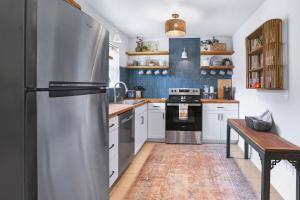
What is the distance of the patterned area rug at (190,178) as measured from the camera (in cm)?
274

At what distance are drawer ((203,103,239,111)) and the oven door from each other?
0.70 ft

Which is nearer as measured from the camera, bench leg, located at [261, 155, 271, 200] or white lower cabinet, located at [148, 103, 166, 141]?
bench leg, located at [261, 155, 271, 200]

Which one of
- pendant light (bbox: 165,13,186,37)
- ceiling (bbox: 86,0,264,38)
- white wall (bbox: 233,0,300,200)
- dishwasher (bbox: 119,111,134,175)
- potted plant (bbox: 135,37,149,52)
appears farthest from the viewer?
potted plant (bbox: 135,37,149,52)

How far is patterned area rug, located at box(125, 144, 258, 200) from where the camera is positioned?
2.74 meters

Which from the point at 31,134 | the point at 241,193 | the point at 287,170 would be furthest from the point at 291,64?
the point at 31,134

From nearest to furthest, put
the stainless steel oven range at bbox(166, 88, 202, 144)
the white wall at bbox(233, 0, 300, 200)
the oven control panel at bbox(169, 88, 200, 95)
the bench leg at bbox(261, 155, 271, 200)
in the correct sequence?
the bench leg at bbox(261, 155, 271, 200) < the white wall at bbox(233, 0, 300, 200) < the stainless steel oven range at bbox(166, 88, 202, 144) < the oven control panel at bbox(169, 88, 200, 95)


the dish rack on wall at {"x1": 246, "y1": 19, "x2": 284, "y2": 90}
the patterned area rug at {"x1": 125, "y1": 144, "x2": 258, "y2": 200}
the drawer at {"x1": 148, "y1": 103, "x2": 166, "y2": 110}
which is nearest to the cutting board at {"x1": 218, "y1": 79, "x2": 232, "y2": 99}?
the drawer at {"x1": 148, "y1": 103, "x2": 166, "y2": 110}

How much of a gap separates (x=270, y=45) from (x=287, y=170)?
1.35 m

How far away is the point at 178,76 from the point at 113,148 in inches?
135

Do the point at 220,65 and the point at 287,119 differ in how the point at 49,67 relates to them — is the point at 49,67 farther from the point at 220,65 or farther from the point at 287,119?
the point at 220,65

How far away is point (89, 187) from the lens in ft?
5.16

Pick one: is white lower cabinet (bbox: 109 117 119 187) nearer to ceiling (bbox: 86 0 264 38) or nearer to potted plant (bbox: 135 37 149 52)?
ceiling (bbox: 86 0 264 38)

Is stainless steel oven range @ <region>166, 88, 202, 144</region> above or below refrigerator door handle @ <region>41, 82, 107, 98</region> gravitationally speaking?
below

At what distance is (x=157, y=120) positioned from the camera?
529 cm
